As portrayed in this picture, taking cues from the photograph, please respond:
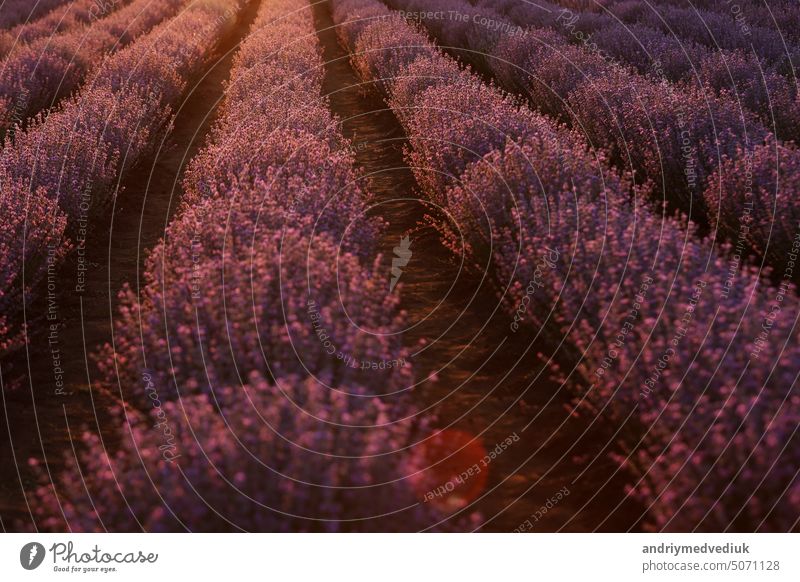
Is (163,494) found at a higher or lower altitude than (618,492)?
higher

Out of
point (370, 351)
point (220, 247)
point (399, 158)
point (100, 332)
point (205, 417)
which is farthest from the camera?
point (399, 158)

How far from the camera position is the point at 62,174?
5535mm

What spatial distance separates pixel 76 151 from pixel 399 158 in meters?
3.26

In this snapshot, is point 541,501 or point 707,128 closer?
point 541,501

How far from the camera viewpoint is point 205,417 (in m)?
2.35

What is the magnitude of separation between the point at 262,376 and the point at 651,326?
1.54 meters

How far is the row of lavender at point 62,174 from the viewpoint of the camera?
4453mm

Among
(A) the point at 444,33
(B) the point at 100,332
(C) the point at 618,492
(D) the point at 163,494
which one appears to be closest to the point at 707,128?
(C) the point at 618,492

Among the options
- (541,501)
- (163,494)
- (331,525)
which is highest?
(163,494)

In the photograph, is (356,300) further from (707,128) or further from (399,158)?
(399,158)

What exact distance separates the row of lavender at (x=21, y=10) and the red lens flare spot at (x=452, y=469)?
56.6 ft
